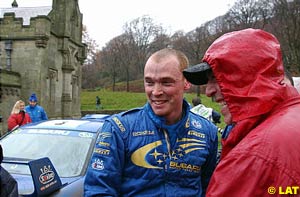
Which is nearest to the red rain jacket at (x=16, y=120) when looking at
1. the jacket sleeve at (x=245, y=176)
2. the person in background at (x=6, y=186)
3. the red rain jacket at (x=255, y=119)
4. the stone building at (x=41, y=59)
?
the person in background at (x=6, y=186)

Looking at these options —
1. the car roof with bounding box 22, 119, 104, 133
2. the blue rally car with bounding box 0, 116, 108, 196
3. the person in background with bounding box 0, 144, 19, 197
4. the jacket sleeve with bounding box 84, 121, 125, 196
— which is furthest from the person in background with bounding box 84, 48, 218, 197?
the car roof with bounding box 22, 119, 104, 133

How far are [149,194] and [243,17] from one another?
184 feet

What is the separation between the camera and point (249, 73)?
5.48ft

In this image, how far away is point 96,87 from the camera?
74.8m

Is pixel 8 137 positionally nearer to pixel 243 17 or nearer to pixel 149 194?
pixel 149 194

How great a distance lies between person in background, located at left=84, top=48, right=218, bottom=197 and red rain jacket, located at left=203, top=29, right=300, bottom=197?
2.76 feet

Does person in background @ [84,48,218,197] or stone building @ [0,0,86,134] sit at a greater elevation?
stone building @ [0,0,86,134]

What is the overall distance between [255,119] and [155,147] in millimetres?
1056

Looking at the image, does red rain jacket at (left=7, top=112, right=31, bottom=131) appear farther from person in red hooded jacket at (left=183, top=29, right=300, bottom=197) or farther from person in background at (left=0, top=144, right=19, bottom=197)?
person in red hooded jacket at (left=183, top=29, right=300, bottom=197)

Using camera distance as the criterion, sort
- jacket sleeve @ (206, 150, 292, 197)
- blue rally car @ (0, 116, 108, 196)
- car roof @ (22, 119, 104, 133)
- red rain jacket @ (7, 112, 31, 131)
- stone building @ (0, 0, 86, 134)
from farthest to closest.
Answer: stone building @ (0, 0, 86, 134) < red rain jacket @ (7, 112, 31, 131) < car roof @ (22, 119, 104, 133) < blue rally car @ (0, 116, 108, 196) < jacket sleeve @ (206, 150, 292, 197)

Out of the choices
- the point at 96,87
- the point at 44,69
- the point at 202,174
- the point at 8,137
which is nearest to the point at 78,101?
the point at 44,69

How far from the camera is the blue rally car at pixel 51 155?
13.4ft

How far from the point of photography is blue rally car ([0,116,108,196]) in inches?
161

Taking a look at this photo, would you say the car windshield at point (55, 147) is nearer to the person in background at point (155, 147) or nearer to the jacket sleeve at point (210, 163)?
the jacket sleeve at point (210, 163)
